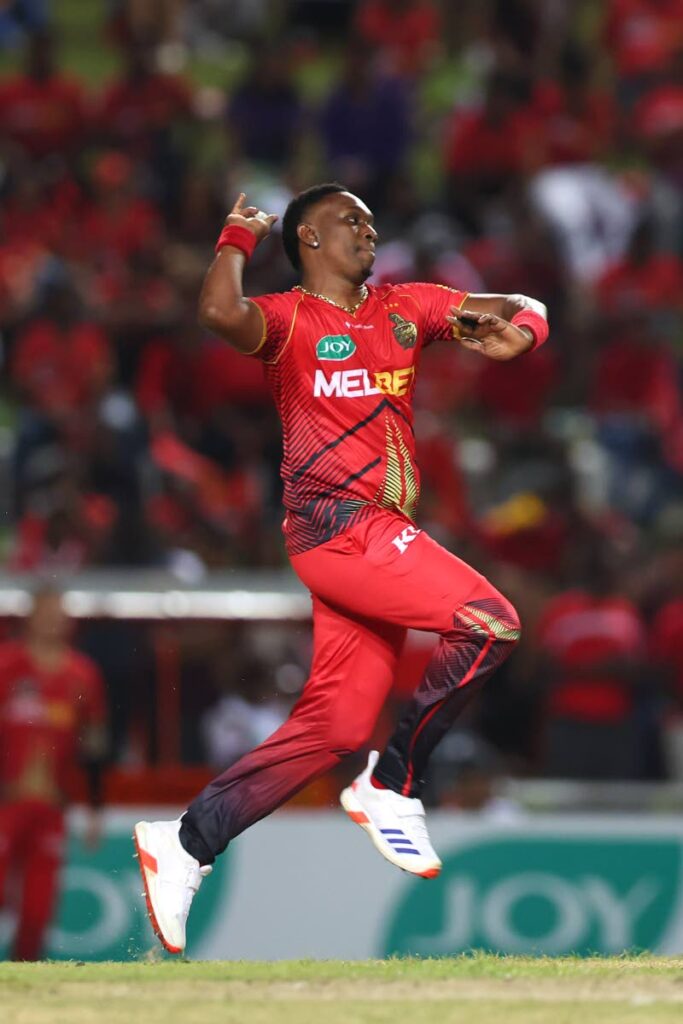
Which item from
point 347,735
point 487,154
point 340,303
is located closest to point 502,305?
point 340,303

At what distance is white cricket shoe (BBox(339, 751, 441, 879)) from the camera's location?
21.0 feet

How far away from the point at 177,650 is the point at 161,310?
3.38m

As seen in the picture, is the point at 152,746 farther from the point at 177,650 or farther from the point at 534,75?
the point at 534,75

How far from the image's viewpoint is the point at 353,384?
254 inches

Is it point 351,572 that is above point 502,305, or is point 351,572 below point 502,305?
below

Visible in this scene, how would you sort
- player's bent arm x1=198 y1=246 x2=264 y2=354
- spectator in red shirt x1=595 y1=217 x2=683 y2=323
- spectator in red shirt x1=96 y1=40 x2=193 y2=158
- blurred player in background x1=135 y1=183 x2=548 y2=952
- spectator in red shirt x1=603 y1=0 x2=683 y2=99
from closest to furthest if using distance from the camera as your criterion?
1. player's bent arm x1=198 y1=246 x2=264 y2=354
2. blurred player in background x1=135 y1=183 x2=548 y2=952
3. spectator in red shirt x1=595 y1=217 x2=683 y2=323
4. spectator in red shirt x1=96 y1=40 x2=193 y2=158
5. spectator in red shirt x1=603 y1=0 x2=683 y2=99

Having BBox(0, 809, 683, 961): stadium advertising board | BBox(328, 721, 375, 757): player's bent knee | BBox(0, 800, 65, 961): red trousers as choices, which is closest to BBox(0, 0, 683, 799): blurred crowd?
BBox(0, 809, 683, 961): stadium advertising board

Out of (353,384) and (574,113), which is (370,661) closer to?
(353,384)

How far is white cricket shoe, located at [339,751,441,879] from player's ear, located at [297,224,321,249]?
1.88 meters

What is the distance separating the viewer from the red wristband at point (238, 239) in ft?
20.9

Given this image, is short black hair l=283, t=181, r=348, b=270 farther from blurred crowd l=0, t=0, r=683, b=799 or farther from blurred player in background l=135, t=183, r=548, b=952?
blurred crowd l=0, t=0, r=683, b=799

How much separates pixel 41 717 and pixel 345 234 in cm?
396

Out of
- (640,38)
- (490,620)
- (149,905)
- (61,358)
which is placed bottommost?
(149,905)

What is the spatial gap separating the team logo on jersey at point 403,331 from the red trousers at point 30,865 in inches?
151
